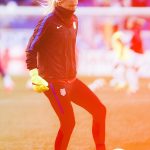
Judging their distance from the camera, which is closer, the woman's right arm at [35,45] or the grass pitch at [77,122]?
the woman's right arm at [35,45]

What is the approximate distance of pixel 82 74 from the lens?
1189 centimetres

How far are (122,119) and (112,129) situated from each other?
2.25 ft

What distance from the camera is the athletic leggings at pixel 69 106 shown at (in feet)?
16.7

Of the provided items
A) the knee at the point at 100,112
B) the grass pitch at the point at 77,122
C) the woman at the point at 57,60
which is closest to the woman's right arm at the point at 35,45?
the woman at the point at 57,60

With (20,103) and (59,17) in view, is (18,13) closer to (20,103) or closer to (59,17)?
(20,103)

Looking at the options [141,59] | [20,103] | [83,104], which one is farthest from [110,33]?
[83,104]

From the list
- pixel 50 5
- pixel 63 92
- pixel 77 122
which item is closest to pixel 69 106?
pixel 63 92

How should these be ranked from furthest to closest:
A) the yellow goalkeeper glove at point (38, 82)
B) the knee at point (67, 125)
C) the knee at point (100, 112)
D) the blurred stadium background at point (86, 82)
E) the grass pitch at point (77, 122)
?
the blurred stadium background at point (86, 82)
the grass pitch at point (77, 122)
the knee at point (100, 112)
the knee at point (67, 125)
the yellow goalkeeper glove at point (38, 82)

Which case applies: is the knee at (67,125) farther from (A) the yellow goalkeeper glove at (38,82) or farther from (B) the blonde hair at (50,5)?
(B) the blonde hair at (50,5)

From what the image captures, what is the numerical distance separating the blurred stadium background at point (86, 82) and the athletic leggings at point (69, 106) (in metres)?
1.17

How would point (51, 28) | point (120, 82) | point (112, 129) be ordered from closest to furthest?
1. point (51, 28)
2. point (112, 129)
3. point (120, 82)

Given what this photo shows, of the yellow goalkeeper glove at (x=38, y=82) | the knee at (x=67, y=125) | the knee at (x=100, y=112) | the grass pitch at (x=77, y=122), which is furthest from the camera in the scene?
the grass pitch at (x=77, y=122)

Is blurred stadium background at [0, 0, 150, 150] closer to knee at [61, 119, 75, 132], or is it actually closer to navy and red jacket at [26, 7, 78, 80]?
knee at [61, 119, 75, 132]

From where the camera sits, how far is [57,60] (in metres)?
5.09
